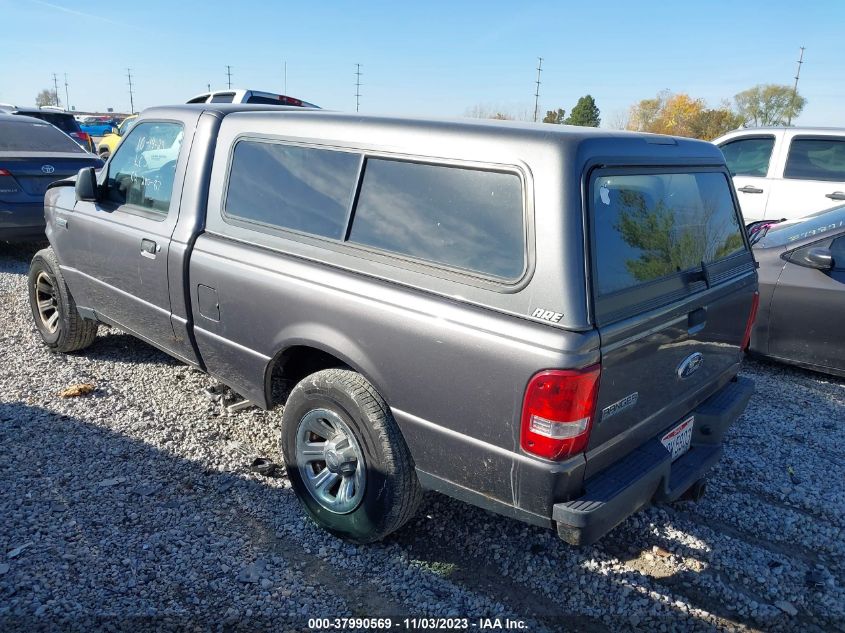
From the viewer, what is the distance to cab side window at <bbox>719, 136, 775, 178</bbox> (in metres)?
8.40

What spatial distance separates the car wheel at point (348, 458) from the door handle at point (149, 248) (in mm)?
1335

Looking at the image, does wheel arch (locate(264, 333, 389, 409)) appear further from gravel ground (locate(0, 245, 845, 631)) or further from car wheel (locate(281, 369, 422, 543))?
gravel ground (locate(0, 245, 845, 631))

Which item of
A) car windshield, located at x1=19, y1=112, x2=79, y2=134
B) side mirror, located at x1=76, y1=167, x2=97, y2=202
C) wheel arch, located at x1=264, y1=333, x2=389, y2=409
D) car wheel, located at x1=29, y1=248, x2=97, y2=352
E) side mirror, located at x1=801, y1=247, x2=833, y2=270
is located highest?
car windshield, located at x1=19, y1=112, x2=79, y2=134

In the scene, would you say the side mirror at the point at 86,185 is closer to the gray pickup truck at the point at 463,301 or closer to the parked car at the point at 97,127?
the gray pickup truck at the point at 463,301

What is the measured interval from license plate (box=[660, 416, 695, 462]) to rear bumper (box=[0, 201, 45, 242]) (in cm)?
737

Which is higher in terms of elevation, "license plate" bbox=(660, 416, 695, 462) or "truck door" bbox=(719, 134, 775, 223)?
"truck door" bbox=(719, 134, 775, 223)

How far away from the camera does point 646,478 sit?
2459mm

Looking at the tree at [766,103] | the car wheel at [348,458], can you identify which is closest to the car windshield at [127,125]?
the car wheel at [348,458]

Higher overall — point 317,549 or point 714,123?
point 714,123

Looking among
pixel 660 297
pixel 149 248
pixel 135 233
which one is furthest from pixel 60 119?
pixel 660 297

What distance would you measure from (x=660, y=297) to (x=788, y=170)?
708cm

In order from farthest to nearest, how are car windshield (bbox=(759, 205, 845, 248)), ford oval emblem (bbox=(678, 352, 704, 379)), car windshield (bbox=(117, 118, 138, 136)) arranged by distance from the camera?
car windshield (bbox=(759, 205, 845, 248)), car windshield (bbox=(117, 118, 138, 136)), ford oval emblem (bbox=(678, 352, 704, 379))

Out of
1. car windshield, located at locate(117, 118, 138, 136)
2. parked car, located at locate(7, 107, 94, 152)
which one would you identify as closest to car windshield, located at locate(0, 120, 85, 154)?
car windshield, located at locate(117, 118, 138, 136)

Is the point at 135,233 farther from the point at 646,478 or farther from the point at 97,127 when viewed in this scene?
the point at 97,127
